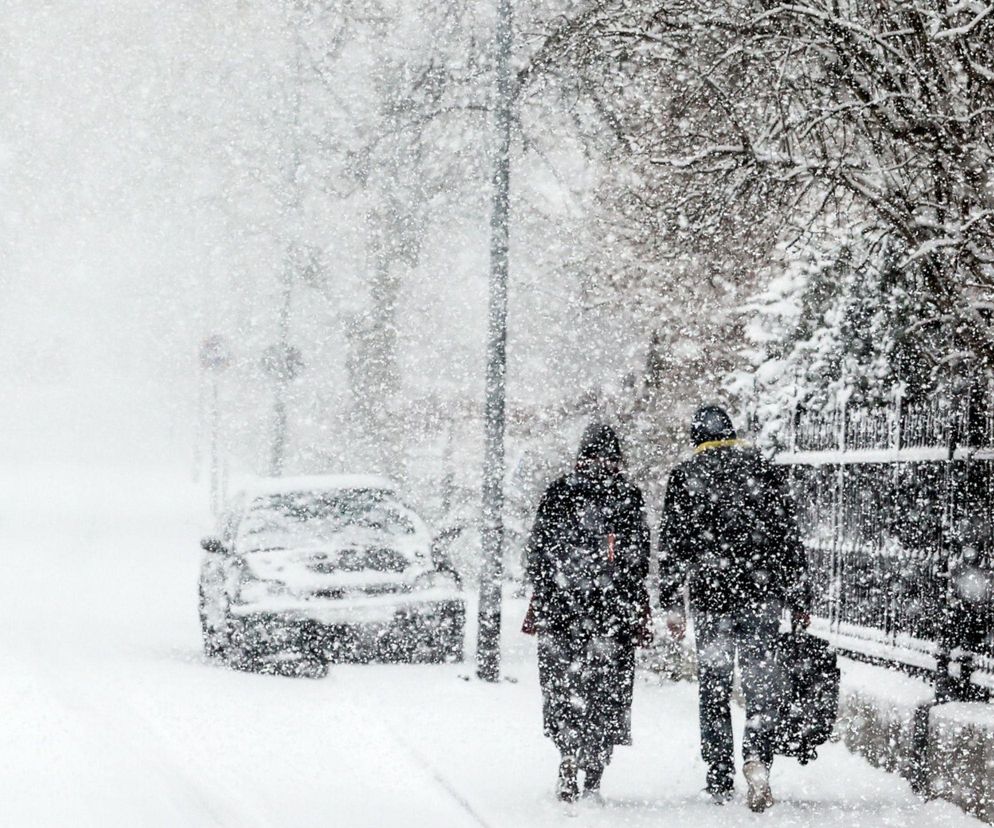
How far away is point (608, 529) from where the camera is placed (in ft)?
27.4

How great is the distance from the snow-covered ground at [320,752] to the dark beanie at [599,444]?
Result: 5.56 feet

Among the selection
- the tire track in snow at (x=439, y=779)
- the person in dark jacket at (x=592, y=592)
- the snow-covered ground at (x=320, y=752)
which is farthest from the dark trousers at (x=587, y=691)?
the tire track in snow at (x=439, y=779)

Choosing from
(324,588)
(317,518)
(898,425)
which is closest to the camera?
(898,425)

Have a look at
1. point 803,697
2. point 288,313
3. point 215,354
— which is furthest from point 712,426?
point 215,354

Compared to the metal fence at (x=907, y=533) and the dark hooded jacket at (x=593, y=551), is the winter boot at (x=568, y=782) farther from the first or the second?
the metal fence at (x=907, y=533)

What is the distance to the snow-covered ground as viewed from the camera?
25.3 feet

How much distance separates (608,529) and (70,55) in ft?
186

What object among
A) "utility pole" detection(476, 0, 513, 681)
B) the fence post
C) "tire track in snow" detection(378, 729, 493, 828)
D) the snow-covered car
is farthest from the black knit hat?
the snow-covered car

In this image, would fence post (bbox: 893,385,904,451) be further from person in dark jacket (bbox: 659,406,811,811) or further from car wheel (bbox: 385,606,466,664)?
car wheel (bbox: 385,606,466,664)

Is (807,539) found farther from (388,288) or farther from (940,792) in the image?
(388,288)

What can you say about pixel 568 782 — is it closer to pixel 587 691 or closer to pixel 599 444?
pixel 587 691

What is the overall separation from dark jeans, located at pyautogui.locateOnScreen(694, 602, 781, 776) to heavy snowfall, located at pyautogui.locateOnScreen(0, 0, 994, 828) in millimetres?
20

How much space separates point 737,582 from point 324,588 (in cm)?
569

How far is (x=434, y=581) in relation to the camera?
1348 cm
